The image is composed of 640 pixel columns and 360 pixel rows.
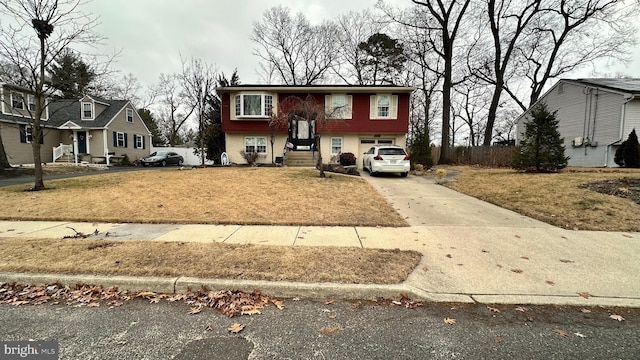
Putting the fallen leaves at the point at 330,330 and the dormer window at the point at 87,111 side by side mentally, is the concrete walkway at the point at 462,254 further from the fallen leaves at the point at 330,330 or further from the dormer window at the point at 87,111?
the dormer window at the point at 87,111

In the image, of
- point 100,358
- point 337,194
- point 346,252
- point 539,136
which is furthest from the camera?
point 539,136

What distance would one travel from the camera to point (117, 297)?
3.27 m

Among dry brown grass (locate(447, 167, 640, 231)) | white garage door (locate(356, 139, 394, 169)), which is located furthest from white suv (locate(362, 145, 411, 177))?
white garage door (locate(356, 139, 394, 169))

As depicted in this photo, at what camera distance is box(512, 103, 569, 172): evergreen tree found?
11836mm

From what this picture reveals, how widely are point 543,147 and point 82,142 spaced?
3290cm

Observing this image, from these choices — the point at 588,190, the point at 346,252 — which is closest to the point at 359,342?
the point at 346,252

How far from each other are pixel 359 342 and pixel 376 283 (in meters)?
1.00

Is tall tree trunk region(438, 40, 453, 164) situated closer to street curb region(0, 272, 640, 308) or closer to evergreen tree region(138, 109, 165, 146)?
street curb region(0, 272, 640, 308)

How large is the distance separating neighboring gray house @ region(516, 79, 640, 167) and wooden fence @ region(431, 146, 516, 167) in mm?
1581

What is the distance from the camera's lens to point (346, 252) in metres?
4.37

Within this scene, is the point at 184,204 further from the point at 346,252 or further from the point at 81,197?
the point at 346,252

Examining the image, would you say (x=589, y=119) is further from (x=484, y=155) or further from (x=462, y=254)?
(x=462, y=254)

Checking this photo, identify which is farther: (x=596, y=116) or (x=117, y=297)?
(x=596, y=116)

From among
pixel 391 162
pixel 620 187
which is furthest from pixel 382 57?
pixel 620 187
